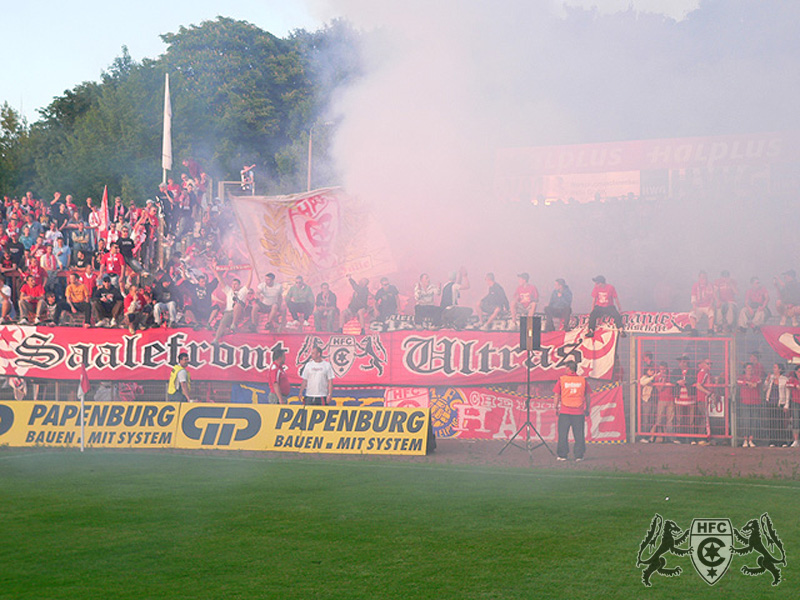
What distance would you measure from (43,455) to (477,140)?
11.2 meters

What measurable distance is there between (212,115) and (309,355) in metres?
14.1

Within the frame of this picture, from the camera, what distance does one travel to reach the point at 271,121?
97.6 ft

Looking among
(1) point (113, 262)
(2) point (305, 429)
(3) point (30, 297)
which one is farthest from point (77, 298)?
(2) point (305, 429)

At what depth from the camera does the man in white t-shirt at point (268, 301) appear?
18328mm

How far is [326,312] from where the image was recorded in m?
18.4

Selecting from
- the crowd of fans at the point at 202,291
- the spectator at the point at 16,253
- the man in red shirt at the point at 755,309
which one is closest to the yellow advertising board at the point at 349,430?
the crowd of fans at the point at 202,291

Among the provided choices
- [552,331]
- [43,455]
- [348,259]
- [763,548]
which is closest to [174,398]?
[43,455]

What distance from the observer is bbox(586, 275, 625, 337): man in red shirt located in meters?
16.5

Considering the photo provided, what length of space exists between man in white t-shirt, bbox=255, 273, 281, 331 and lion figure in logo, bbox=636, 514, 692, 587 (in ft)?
35.8

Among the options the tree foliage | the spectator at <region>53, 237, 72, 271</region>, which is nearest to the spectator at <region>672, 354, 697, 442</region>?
the tree foliage

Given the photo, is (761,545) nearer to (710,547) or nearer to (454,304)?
(710,547)

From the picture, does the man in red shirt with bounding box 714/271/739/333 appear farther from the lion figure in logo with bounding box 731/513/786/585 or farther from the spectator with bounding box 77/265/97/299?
the spectator with bounding box 77/265/97/299

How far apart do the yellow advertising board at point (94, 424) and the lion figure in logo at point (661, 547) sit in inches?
368

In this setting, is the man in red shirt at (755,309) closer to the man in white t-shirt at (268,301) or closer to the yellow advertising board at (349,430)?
the yellow advertising board at (349,430)
